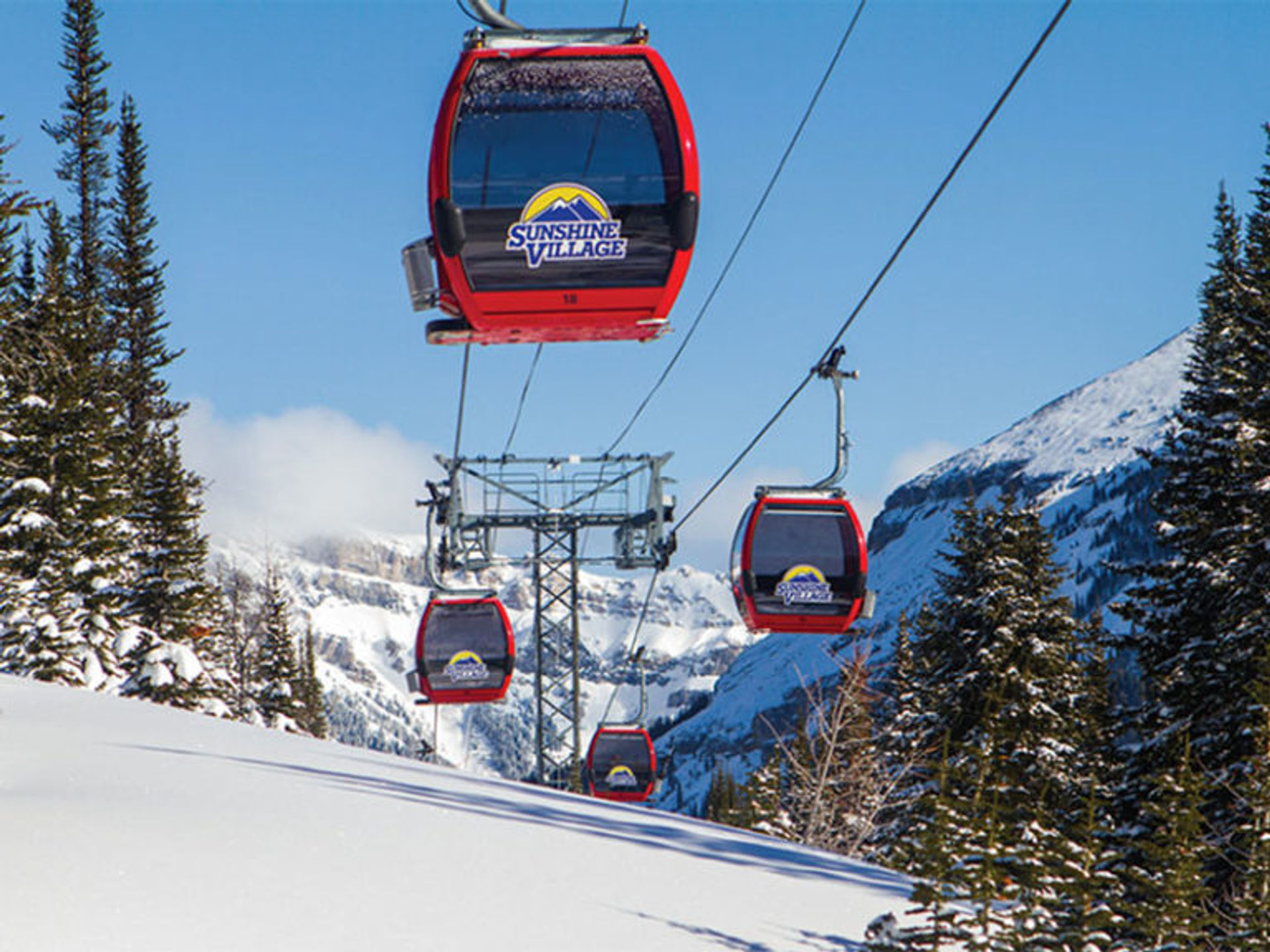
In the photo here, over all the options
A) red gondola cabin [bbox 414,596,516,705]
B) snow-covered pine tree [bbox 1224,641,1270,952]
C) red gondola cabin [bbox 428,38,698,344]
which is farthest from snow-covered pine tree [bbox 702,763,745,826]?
red gondola cabin [bbox 428,38,698,344]

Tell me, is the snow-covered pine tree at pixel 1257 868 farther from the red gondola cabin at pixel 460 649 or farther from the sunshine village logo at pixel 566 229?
the red gondola cabin at pixel 460 649

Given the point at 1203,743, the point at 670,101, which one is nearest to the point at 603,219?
the point at 670,101

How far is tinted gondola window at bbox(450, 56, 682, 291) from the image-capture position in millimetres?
6992

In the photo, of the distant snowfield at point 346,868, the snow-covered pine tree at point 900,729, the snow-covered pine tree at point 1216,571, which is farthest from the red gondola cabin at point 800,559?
the snow-covered pine tree at point 900,729

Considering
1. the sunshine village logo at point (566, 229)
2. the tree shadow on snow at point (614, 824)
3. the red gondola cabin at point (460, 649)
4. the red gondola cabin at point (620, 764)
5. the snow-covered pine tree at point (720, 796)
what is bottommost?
the snow-covered pine tree at point (720, 796)

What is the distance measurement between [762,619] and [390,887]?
8174 mm

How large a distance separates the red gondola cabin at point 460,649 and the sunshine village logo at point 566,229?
50.8 feet

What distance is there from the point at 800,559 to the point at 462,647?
28.6ft

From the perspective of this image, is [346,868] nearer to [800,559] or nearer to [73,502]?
[800,559]

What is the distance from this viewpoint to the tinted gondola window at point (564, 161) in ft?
22.9

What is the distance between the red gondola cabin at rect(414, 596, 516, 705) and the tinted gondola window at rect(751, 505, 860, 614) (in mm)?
7847

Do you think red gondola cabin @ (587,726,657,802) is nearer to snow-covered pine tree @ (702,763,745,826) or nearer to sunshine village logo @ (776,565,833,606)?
sunshine village logo @ (776,565,833,606)

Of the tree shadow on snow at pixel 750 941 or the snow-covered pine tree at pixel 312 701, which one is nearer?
the tree shadow on snow at pixel 750 941

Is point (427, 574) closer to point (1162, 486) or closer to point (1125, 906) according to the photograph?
point (1162, 486)
